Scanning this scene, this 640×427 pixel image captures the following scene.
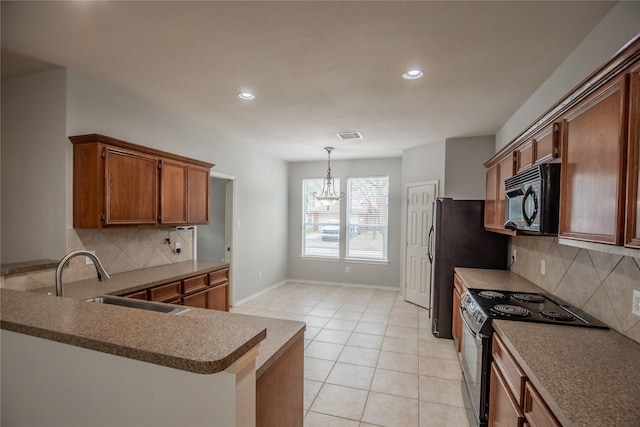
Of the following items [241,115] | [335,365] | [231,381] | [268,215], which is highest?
[241,115]

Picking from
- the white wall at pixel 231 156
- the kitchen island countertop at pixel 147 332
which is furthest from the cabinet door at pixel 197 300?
the kitchen island countertop at pixel 147 332

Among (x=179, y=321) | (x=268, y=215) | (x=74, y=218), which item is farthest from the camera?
(x=268, y=215)

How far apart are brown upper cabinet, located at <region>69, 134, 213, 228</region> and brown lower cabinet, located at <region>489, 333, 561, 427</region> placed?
3029 millimetres

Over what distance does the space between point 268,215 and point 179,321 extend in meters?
4.87

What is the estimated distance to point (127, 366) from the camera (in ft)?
3.26

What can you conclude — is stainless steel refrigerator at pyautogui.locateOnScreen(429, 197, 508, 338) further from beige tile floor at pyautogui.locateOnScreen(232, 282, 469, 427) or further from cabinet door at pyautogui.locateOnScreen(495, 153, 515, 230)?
cabinet door at pyautogui.locateOnScreen(495, 153, 515, 230)

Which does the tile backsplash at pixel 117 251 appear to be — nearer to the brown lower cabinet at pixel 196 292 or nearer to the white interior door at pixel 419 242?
the brown lower cabinet at pixel 196 292

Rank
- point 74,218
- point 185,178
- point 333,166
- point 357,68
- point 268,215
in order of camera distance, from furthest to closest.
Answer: point 333,166 < point 268,215 < point 185,178 < point 74,218 < point 357,68

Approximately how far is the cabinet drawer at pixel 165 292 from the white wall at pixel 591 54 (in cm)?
334

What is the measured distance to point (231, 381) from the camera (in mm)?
888

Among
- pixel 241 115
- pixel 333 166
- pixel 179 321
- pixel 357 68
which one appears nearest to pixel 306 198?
pixel 333 166

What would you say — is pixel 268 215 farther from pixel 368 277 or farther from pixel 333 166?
pixel 368 277

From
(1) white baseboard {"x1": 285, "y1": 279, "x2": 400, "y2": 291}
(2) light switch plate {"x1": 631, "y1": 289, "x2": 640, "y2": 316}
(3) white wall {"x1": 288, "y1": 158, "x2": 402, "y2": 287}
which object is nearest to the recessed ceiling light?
(2) light switch plate {"x1": 631, "y1": 289, "x2": 640, "y2": 316}

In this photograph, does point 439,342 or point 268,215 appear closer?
point 439,342
